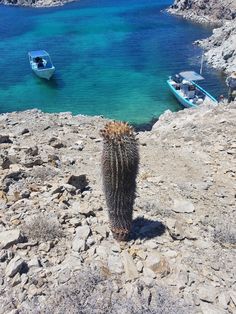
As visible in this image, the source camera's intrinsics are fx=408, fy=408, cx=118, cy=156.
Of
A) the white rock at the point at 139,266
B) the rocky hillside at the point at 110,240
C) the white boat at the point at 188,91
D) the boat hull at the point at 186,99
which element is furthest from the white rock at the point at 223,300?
the white boat at the point at 188,91

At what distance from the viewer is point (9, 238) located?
24.6 ft

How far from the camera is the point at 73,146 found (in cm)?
1441

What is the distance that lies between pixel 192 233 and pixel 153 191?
7.01ft

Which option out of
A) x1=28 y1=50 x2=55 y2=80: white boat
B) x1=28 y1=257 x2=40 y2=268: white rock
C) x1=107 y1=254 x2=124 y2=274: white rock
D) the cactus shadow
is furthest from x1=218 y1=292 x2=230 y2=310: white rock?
x1=28 y1=50 x2=55 y2=80: white boat

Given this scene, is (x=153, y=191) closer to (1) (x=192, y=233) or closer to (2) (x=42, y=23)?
(1) (x=192, y=233)

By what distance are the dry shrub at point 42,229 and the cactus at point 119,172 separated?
3.63ft

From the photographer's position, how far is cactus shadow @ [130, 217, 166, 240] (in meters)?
8.27

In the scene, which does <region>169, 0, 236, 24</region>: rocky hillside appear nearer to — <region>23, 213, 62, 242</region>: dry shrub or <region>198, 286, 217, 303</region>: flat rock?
<region>23, 213, 62, 242</region>: dry shrub

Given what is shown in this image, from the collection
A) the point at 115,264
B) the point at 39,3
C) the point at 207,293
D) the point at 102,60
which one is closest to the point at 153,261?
the point at 115,264

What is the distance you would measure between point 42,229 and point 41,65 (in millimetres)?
36819

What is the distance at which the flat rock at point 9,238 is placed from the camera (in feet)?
24.3

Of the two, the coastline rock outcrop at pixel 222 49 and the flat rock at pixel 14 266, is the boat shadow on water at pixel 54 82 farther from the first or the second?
the flat rock at pixel 14 266

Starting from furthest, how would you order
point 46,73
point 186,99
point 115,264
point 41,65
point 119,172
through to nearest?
point 41,65, point 46,73, point 186,99, point 119,172, point 115,264

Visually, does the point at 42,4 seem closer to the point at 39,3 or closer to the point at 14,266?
the point at 39,3
